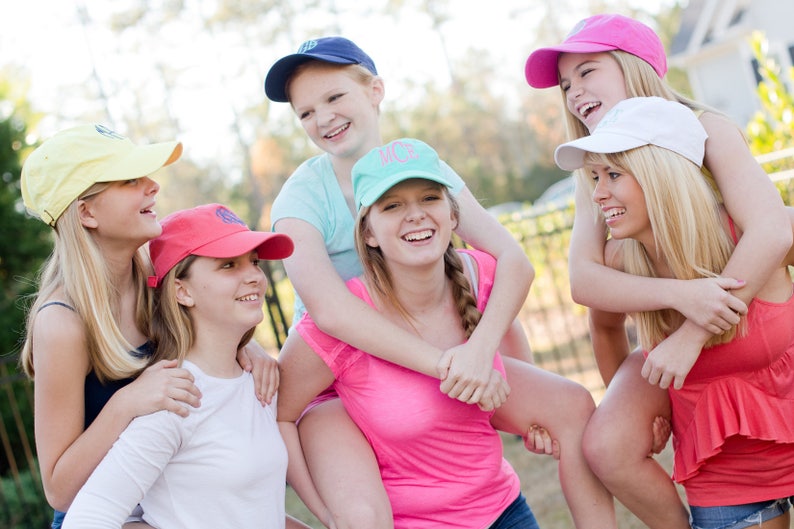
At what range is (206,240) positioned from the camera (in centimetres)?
262

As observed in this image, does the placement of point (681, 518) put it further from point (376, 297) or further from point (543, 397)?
point (376, 297)

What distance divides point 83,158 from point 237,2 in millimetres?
25534

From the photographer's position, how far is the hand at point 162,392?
2.38 metres

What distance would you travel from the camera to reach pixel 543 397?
2781 mm

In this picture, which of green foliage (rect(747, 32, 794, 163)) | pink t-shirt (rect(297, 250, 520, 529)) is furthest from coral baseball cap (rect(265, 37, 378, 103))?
green foliage (rect(747, 32, 794, 163))

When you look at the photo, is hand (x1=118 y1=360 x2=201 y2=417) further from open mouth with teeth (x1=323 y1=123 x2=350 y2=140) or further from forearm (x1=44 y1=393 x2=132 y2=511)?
open mouth with teeth (x1=323 y1=123 x2=350 y2=140)

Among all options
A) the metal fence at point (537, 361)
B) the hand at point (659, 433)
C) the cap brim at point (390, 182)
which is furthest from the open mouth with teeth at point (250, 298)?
the metal fence at point (537, 361)

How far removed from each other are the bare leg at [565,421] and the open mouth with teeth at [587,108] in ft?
2.97

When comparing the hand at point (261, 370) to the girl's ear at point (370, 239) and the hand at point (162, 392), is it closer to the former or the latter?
the hand at point (162, 392)

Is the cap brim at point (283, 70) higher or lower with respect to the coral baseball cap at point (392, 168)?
higher

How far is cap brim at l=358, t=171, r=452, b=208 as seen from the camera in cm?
253

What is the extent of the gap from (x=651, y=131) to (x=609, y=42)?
47 cm

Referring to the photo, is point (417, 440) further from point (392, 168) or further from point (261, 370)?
point (392, 168)

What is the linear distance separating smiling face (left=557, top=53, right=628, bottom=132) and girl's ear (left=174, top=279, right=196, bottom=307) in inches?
57.9
